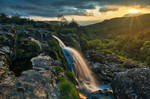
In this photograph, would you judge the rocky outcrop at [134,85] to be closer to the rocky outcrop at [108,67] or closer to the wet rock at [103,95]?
the wet rock at [103,95]

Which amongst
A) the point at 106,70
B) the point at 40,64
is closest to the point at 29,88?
the point at 40,64

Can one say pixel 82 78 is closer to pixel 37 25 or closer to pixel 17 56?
pixel 17 56

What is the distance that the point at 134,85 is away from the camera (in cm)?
1083

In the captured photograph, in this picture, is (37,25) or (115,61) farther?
(37,25)

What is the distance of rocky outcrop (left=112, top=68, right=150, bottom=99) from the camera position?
996 centimetres

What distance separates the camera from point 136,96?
10.1 meters

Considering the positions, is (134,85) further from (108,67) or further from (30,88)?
(108,67)

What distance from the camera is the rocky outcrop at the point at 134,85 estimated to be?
996 centimetres

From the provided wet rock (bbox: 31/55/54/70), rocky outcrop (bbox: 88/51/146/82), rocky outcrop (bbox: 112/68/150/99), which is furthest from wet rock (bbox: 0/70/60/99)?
rocky outcrop (bbox: 88/51/146/82)

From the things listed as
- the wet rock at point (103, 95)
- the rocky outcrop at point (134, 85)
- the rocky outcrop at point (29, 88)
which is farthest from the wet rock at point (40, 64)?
the rocky outcrop at point (134, 85)

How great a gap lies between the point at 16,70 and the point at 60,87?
607cm

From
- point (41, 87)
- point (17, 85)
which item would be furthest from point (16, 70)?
point (41, 87)

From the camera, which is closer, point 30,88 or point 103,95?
point 30,88

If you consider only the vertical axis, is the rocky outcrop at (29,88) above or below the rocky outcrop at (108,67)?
above
